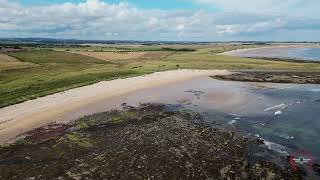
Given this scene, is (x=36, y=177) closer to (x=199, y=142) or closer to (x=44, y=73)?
(x=199, y=142)

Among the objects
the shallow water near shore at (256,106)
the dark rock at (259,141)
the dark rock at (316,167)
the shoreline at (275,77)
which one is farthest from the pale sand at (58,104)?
the dark rock at (316,167)

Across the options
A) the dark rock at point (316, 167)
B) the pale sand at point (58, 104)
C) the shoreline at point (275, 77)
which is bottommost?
the shoreline at point (275, 77)

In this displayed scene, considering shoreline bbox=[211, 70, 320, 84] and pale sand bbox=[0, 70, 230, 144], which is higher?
pale sand bbox=[0, 70, 230, 144]

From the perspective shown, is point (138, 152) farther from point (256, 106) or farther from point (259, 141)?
point (256, 106)

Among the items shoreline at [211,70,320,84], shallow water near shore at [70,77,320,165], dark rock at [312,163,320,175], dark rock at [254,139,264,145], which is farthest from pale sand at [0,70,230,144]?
dark rock at [312,163,320,175]

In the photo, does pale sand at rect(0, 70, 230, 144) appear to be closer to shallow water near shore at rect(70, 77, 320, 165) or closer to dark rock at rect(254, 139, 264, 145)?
shallow water near shore at rect(70, 77, 320, 165)

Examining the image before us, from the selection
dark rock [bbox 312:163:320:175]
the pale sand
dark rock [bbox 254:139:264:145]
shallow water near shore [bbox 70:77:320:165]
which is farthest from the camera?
the pale sand

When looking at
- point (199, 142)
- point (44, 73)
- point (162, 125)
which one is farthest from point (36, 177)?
point (44, 73)

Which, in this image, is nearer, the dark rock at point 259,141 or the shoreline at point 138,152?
the shoreline at point 138,152

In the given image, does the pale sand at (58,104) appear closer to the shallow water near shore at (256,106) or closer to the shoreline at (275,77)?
the shallow water near shore at (256,106)
